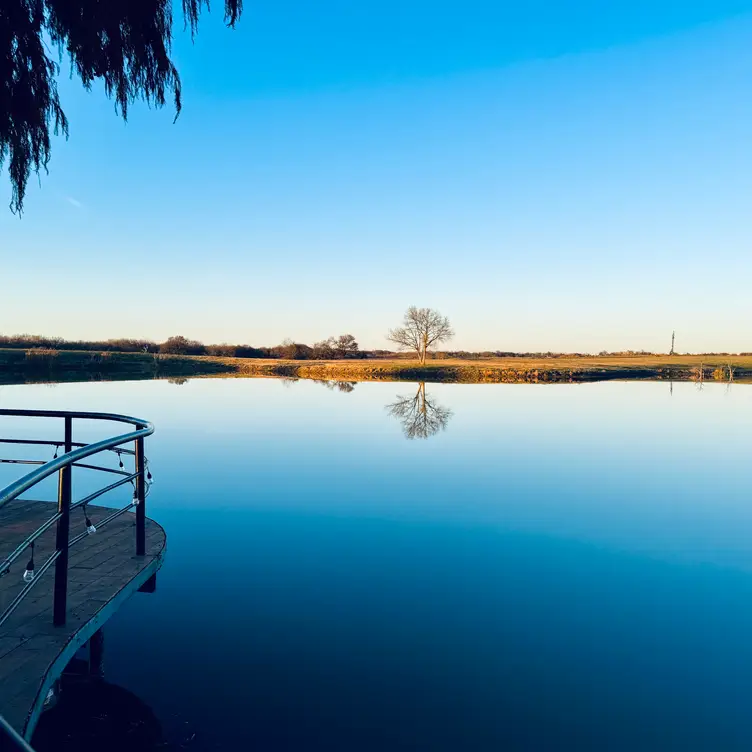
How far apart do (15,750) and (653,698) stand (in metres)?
5.96

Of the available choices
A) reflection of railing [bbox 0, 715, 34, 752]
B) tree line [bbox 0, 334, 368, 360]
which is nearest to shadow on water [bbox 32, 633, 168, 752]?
reflection of railing [bbox 0, 715, 34, 752]

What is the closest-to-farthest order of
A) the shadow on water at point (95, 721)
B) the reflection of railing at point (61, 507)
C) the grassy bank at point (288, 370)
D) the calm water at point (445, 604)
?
the reflection of railing at point (61, 507), the shadow on water at point (95, 721), the calm water at point (445, 604), the grassy bank at point (288, 370)

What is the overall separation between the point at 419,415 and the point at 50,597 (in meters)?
24.7

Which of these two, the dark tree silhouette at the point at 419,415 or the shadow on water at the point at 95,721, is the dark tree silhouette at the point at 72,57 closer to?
the shadow on water at the point at 95,721

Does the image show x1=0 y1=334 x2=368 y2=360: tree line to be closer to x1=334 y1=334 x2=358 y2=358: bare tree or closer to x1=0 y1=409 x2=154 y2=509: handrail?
x1=334 y1=334 x2=358 y2=358: bare tree

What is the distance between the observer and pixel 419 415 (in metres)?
29.1

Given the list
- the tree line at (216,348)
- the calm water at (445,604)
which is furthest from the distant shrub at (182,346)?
the calm water at (445,604)

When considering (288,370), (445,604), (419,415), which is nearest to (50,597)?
(445,604)

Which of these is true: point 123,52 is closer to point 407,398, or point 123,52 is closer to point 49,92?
point 49,92

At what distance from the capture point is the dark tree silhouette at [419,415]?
78.4 ft

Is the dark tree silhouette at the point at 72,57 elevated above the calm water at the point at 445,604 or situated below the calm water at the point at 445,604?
above

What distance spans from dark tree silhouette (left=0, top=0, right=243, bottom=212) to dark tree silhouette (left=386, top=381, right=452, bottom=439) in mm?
17894

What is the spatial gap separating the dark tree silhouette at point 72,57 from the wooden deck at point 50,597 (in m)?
4.21

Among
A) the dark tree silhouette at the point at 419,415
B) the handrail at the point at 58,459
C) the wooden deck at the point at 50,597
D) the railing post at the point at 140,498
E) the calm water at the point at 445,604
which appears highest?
the handrail at the point at 58,459
